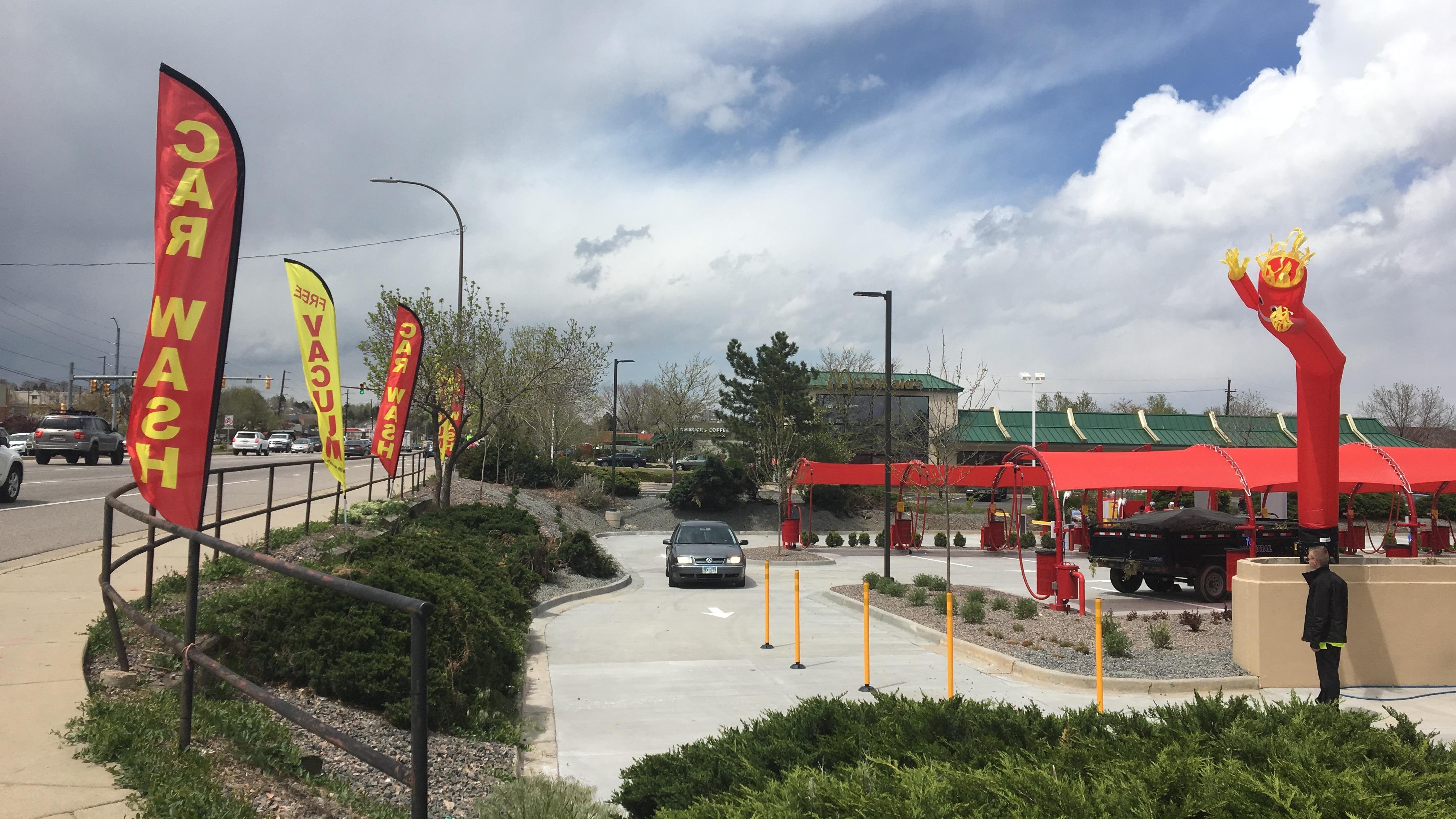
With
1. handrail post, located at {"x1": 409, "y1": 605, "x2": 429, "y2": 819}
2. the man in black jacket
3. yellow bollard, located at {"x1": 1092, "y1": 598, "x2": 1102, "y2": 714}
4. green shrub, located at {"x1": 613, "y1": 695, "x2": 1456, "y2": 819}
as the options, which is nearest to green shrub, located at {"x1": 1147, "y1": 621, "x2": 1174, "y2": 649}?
the man in black jacket

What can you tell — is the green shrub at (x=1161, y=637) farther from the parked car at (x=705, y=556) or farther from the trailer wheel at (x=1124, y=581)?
the parked car at (x=705, y=556)

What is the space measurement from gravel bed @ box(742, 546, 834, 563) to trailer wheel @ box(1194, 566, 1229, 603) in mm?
11276

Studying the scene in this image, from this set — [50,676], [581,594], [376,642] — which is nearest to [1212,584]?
[581,594]

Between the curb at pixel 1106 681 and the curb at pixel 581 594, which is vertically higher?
the curb at pixel 1106 681

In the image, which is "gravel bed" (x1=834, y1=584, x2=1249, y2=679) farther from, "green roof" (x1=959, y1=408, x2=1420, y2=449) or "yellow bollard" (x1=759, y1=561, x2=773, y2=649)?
"green roof" (x1=959, y1=408, x2=1420, y2=449)

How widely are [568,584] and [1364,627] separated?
13489 mm

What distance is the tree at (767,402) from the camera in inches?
1538

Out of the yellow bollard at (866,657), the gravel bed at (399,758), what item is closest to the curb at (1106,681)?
the yellow bollard at (866,657)

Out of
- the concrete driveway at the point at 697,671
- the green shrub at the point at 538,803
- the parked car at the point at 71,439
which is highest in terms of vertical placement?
the parked car at the point at 71,439

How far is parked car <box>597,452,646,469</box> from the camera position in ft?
214

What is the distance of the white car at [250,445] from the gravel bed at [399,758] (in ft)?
209

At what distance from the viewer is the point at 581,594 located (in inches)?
706

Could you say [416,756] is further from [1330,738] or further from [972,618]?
[972,618]

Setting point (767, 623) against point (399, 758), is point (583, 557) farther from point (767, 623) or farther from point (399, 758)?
point (399, 758)
